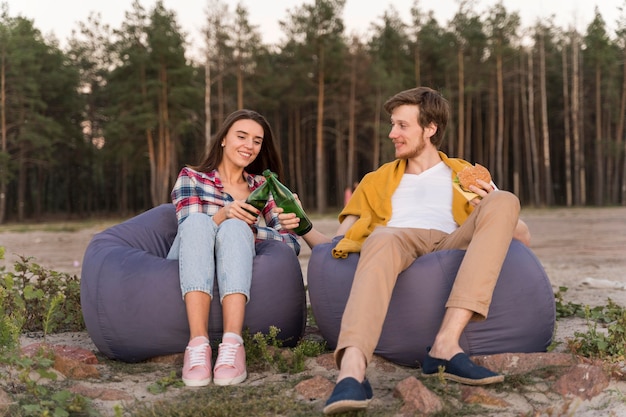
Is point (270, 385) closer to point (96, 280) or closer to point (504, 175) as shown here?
point (96, 280)

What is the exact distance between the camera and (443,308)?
10.0ft

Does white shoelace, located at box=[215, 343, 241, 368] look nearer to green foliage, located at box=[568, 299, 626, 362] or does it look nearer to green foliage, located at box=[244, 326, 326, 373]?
green foliage, located at box=[244, 326, 326, 373]

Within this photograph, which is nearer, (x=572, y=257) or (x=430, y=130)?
(x=430, y=130)

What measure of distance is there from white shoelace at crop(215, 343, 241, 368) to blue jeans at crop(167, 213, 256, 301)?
254 millimetres

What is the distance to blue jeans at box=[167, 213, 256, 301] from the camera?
3117 mm

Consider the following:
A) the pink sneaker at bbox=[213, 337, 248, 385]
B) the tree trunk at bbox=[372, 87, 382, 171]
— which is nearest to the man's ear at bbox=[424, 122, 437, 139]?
the pink sneaker at bbox=[213, 337, 248, 385]

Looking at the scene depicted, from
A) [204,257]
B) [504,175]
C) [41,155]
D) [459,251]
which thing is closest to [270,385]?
[204,257]

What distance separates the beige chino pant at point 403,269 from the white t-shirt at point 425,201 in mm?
353

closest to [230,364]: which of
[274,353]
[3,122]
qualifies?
[274,353]

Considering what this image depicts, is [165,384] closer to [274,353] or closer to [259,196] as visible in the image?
[274,353]

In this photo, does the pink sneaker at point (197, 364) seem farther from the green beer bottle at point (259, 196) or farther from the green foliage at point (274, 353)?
the green beer bottle at point (259, 196)

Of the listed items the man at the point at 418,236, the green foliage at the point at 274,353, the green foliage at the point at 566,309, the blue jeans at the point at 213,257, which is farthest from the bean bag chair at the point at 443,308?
the green foliage at the point at 566,309

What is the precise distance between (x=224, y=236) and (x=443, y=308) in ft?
3.67

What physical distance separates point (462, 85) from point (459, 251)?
92.1ft
